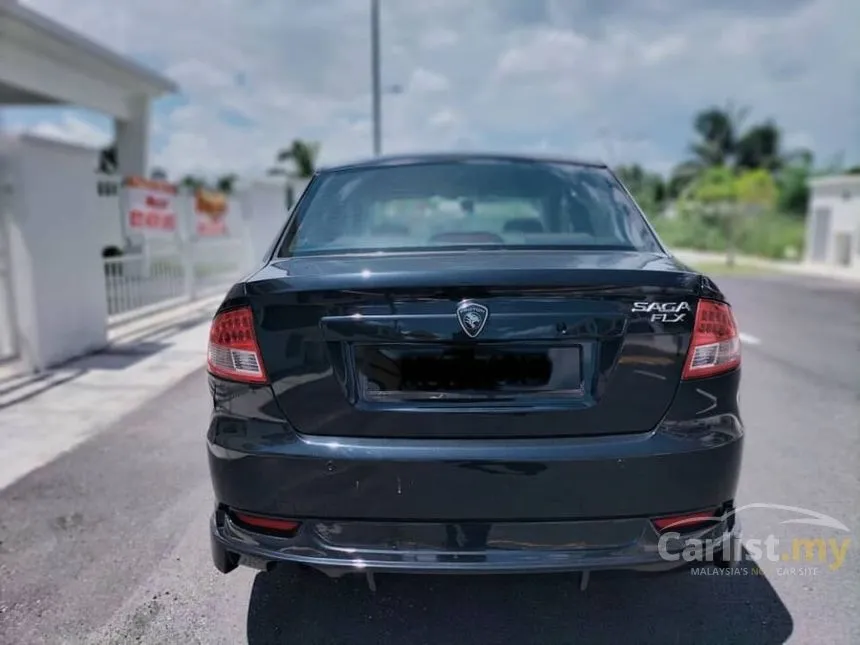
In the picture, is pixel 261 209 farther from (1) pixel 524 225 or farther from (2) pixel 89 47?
(1) pixel 524 225

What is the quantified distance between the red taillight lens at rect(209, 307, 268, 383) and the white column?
58.2 feet

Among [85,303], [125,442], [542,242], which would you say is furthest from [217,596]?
[85,303]

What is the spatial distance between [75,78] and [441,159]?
46.7 ft

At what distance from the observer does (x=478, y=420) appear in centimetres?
215

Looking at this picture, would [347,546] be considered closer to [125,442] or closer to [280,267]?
[280,267]

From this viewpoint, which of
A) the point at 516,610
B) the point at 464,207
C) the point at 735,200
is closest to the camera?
the point at 516,610

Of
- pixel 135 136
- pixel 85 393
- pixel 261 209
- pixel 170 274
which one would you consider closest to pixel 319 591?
pixel 85 393

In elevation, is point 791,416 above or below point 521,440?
below

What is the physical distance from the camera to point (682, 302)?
2.20 meters

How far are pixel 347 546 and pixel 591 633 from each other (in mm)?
1014

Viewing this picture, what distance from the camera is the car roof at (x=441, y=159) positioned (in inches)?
135

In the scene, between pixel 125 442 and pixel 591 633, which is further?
pixel 125 442

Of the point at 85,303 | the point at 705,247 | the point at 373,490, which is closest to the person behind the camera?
the point at 373,490

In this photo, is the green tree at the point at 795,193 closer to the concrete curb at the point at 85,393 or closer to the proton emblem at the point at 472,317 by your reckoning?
the concrete curb at the point at 85,393
